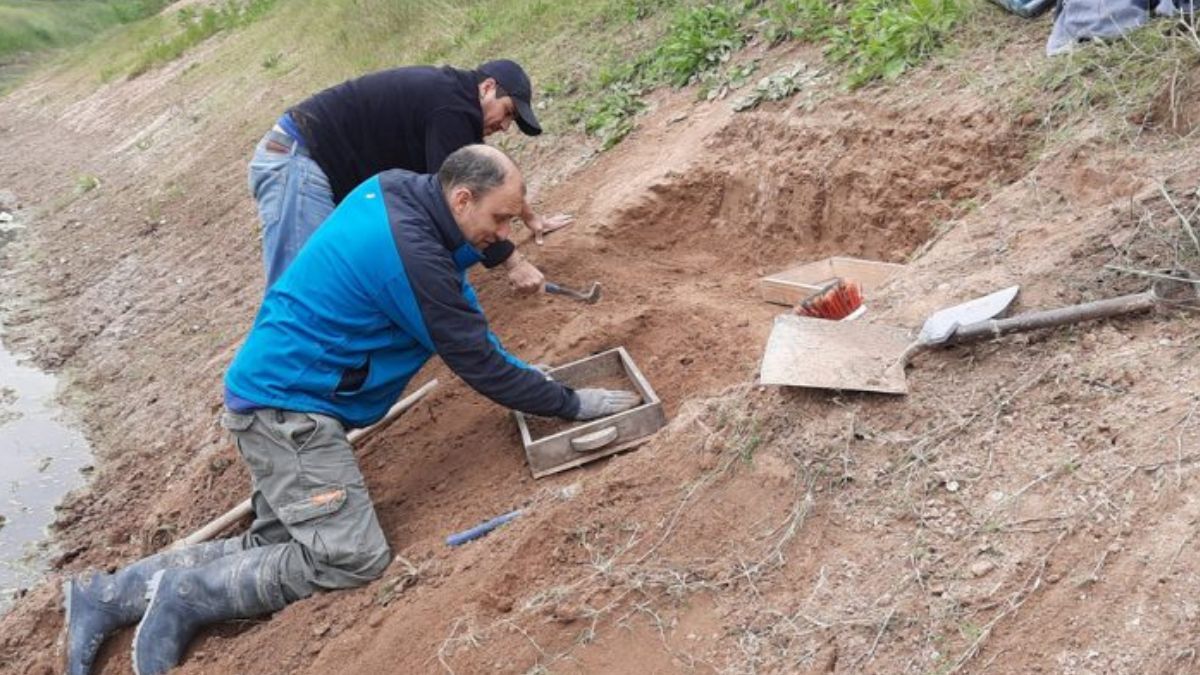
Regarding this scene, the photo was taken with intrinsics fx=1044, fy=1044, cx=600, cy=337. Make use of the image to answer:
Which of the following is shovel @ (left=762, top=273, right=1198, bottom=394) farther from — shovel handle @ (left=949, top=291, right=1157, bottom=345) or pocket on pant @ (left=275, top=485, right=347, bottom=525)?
pocket on pant @ (left=275, top=485, right=347, bottom=525)

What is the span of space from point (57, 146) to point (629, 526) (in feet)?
55.9

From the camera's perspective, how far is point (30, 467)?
676cm

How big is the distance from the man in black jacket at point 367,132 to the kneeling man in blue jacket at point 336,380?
0.91m

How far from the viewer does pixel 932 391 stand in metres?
3.15

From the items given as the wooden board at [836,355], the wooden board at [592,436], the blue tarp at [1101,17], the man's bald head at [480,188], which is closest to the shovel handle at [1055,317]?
the wooden board at [836,355]

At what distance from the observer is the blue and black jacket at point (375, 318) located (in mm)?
3613

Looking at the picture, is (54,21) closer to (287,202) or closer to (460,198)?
(287,202)

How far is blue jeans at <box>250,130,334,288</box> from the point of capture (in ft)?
15.5

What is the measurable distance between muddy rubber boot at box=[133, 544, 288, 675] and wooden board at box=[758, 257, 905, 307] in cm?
239

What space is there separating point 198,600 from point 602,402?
64.3 inches

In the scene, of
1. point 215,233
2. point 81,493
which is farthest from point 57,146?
point 81,493

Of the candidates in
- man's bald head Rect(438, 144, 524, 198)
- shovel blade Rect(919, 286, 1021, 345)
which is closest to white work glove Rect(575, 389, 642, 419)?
man's bald head Rect(438, 144, 524, 198)

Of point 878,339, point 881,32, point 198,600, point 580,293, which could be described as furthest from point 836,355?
point 881,32

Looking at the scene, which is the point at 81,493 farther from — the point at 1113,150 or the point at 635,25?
the point at 1113,150
